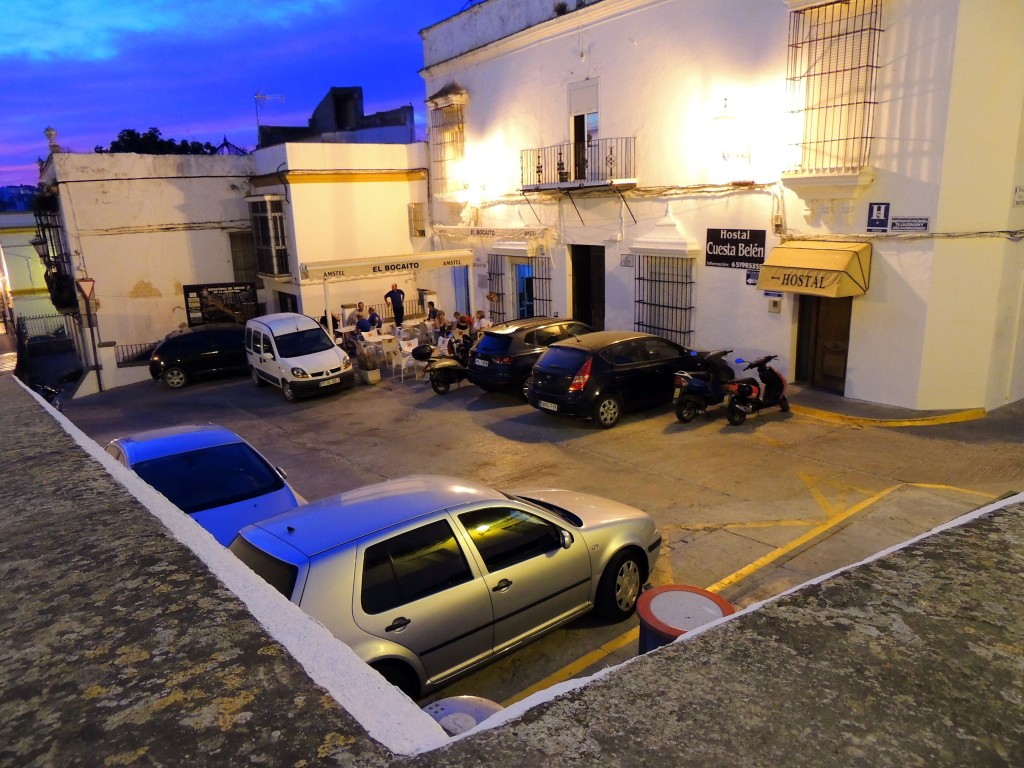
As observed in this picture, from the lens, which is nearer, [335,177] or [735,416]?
[735,416]

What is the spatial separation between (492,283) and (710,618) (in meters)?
17.2

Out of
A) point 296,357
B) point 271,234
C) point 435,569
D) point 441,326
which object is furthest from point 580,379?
point 271,234

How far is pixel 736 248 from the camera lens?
14.3 meters

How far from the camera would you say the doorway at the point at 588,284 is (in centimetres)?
1864

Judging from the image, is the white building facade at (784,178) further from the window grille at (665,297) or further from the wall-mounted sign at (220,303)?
the wall-mounted sign at (220,303)

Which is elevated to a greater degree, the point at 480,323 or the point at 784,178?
the point at 784,178

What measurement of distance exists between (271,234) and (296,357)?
7324 mm

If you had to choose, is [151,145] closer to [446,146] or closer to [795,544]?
[446,146]

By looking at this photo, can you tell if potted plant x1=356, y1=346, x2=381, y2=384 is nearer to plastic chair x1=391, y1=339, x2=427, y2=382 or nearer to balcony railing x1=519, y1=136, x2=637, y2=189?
plastic chair x1=391, y1=339, x2=427, y2=382

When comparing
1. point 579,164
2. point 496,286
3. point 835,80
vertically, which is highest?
point 835,80

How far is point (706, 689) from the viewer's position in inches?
72.2

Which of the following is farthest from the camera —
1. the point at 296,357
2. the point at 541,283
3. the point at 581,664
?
the point at 541,283

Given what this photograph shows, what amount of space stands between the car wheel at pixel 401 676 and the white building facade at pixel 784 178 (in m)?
9.67

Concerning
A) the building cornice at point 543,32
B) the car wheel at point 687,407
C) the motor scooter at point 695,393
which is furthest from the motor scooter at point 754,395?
the building cornice at point 543,32
